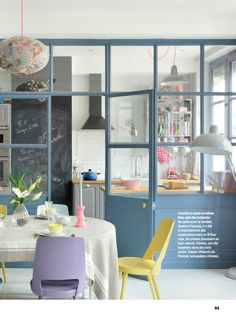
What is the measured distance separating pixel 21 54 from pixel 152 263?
6.82ft

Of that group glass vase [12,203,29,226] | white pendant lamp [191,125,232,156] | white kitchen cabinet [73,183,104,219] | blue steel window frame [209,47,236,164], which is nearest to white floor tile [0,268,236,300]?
glass vase [12,203,29,226]

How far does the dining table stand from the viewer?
321 centimetres

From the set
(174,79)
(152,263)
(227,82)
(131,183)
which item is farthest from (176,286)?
(227,82)

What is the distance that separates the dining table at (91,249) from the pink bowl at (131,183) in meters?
1.54

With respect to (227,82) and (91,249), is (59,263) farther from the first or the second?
(227,82)

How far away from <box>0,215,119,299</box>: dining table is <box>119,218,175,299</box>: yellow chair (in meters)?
0.25

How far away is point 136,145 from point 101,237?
1.98m

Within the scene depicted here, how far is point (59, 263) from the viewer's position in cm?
302
